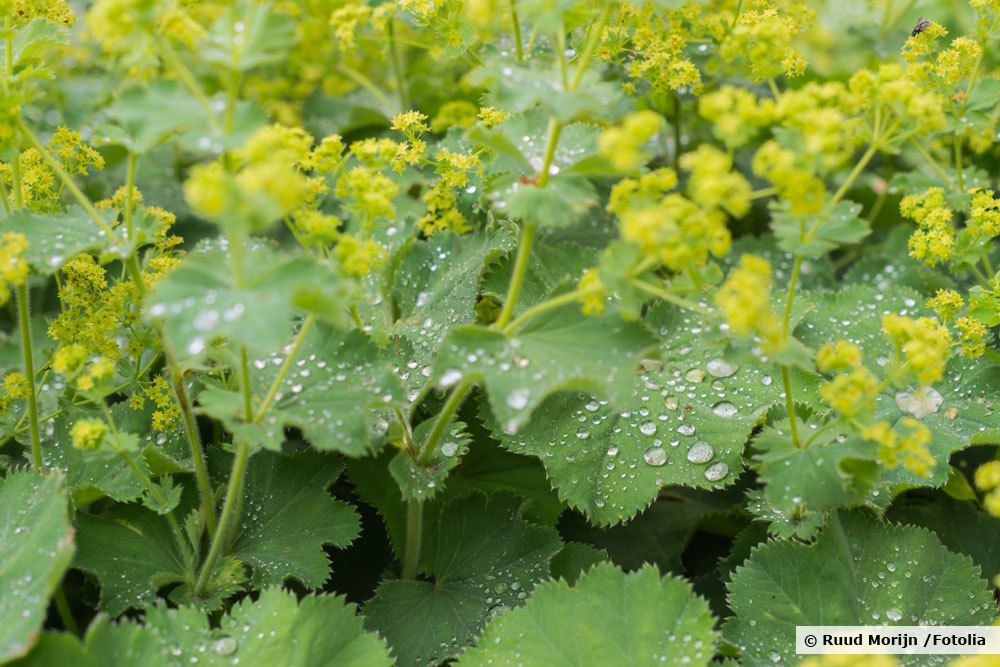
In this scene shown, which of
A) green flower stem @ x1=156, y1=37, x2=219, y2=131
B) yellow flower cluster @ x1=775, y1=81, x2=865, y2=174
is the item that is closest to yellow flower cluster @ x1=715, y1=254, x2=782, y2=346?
yellow flower cluster @ x1=775, y1=81, x2=865, y2=174

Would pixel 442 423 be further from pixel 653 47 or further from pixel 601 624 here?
pixel 653 47

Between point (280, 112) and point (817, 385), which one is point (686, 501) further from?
point (280, 112)

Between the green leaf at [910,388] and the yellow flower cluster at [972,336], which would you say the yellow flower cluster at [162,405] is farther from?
the yellow flower cluster at [972,336]

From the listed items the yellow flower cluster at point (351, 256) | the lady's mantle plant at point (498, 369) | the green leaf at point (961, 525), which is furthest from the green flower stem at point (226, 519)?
the green leaf at point (961, 525)

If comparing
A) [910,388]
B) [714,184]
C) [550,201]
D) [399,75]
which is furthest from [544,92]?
[399,75]

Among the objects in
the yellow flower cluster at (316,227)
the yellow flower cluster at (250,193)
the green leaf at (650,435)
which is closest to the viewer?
the yellow flower cluster at (250,193)

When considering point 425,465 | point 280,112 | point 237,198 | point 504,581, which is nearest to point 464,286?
point 425,465

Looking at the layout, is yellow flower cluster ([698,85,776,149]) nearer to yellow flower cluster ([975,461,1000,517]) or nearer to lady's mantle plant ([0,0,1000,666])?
lady's mantle plant ([0,0,1000,666])
